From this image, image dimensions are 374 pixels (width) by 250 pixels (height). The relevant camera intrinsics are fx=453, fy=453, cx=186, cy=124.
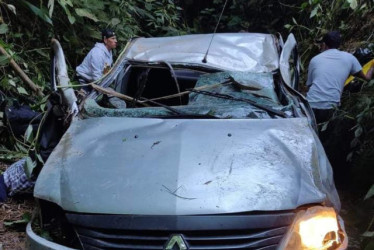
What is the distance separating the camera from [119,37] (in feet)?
28.6

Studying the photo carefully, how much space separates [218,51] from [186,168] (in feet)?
6.22

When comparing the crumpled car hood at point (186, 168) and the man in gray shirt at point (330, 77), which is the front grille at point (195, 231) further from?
the man in gray shirt at point (330, 77)

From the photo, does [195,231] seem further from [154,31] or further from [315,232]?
[154,31]

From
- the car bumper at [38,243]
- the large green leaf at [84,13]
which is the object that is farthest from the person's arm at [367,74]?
the large green leaf at [84,13]

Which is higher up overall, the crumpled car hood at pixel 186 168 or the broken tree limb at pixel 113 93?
the crumpled car hood at pixel 186 168

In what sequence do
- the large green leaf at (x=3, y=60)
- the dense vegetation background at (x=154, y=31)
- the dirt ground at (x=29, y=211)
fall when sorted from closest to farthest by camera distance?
the dirt ground at (x=29, y=211)
the dense vegetation background at (x=154, y=31)
the large green leaf at (x=3, y=60)

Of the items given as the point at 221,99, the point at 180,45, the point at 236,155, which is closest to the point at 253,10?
the point at 180,45

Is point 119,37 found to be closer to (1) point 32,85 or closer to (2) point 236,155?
(1) point 32,85

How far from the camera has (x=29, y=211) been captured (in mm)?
4086

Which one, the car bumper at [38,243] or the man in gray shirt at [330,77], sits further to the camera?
the man in gray shirt at [330,77]

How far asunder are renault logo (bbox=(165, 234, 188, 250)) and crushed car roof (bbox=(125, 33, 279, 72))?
2.00 metres

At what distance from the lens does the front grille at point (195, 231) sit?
2.07m

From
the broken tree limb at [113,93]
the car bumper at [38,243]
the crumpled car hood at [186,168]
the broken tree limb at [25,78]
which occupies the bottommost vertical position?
the broken tree limb at [25,78]

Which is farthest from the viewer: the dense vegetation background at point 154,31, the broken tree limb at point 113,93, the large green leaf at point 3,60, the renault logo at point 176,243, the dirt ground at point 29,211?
the large green leaf at point 3,60
